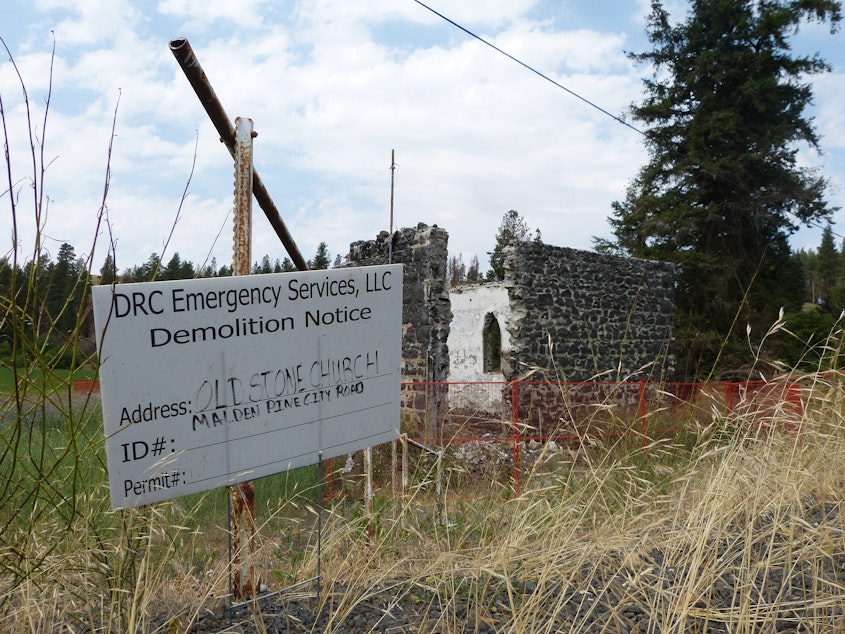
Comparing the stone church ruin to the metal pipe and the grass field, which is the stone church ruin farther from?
the grass field

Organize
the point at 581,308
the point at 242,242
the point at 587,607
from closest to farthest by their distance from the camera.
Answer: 1. the point at 587,607
2. the point at 242,242
3. the point at 581,308

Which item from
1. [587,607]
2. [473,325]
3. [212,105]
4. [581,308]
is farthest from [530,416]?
[473,325]

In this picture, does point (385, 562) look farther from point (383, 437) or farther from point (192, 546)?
point (192, 546)

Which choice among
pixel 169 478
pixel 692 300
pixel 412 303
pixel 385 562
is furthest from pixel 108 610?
pixel 692 300

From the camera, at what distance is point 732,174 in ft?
66.0

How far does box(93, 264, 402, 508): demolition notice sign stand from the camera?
88.9 inches

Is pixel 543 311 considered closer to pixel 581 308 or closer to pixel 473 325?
pixel 581 308

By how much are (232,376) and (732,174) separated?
20.4 m

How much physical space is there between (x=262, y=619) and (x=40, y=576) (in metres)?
0.79

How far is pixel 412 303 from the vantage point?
33.9 feet

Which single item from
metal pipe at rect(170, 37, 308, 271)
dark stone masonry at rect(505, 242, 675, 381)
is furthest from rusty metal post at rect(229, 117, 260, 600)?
dark stone masonry at rect(505, 242, 675, 381)

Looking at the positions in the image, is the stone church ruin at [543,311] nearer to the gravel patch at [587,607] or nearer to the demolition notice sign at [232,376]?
the demolition notice sign at [232,376]

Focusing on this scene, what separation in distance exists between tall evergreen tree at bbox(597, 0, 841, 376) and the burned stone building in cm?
583

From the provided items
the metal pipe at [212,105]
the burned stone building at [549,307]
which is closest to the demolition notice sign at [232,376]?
the metal pipe at [212,105]
